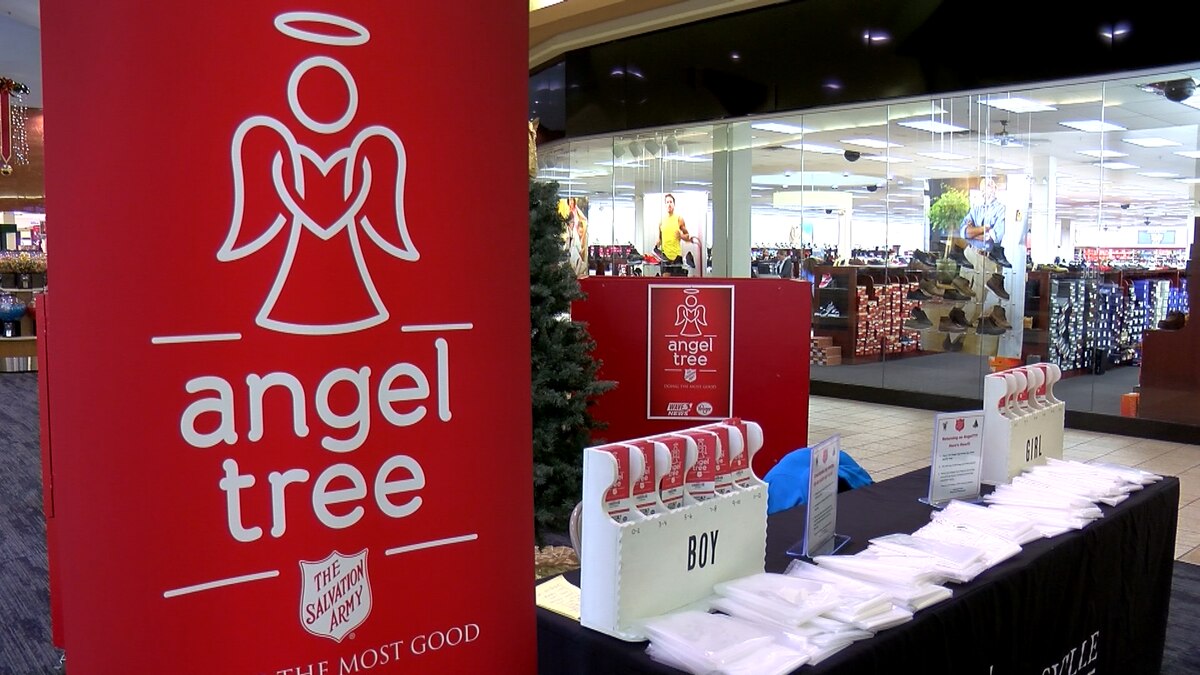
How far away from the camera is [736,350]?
4887mm

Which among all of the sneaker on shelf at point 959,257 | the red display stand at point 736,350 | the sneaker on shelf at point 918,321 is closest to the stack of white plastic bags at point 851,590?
the red display stand at point 736,350

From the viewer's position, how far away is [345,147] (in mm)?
1031

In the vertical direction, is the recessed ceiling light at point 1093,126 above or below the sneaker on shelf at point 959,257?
above

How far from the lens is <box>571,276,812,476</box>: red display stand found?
484 cm

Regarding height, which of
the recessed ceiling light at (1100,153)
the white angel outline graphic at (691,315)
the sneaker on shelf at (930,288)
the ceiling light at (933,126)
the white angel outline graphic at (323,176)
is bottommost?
the white angel outline graphic at (691,315)

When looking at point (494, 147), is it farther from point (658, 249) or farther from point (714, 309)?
point (658, 249)

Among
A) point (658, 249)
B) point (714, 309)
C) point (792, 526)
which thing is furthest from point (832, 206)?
point (792, 526)

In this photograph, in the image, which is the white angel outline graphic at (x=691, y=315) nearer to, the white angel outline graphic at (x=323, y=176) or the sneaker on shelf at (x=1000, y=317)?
the white angel outline graphic at (x=323, y=176)

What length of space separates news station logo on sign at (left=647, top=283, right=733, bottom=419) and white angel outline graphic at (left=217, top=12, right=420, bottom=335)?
3.84 meters

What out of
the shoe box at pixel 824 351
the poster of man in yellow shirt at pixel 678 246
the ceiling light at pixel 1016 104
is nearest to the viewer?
the ceiling light at pixel 1016 104

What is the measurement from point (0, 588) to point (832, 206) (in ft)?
28.6

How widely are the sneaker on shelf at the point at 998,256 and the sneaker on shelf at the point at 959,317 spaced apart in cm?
56

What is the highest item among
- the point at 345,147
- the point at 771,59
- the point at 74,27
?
the point at 771,59

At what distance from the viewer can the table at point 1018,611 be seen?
1615 millimetres
